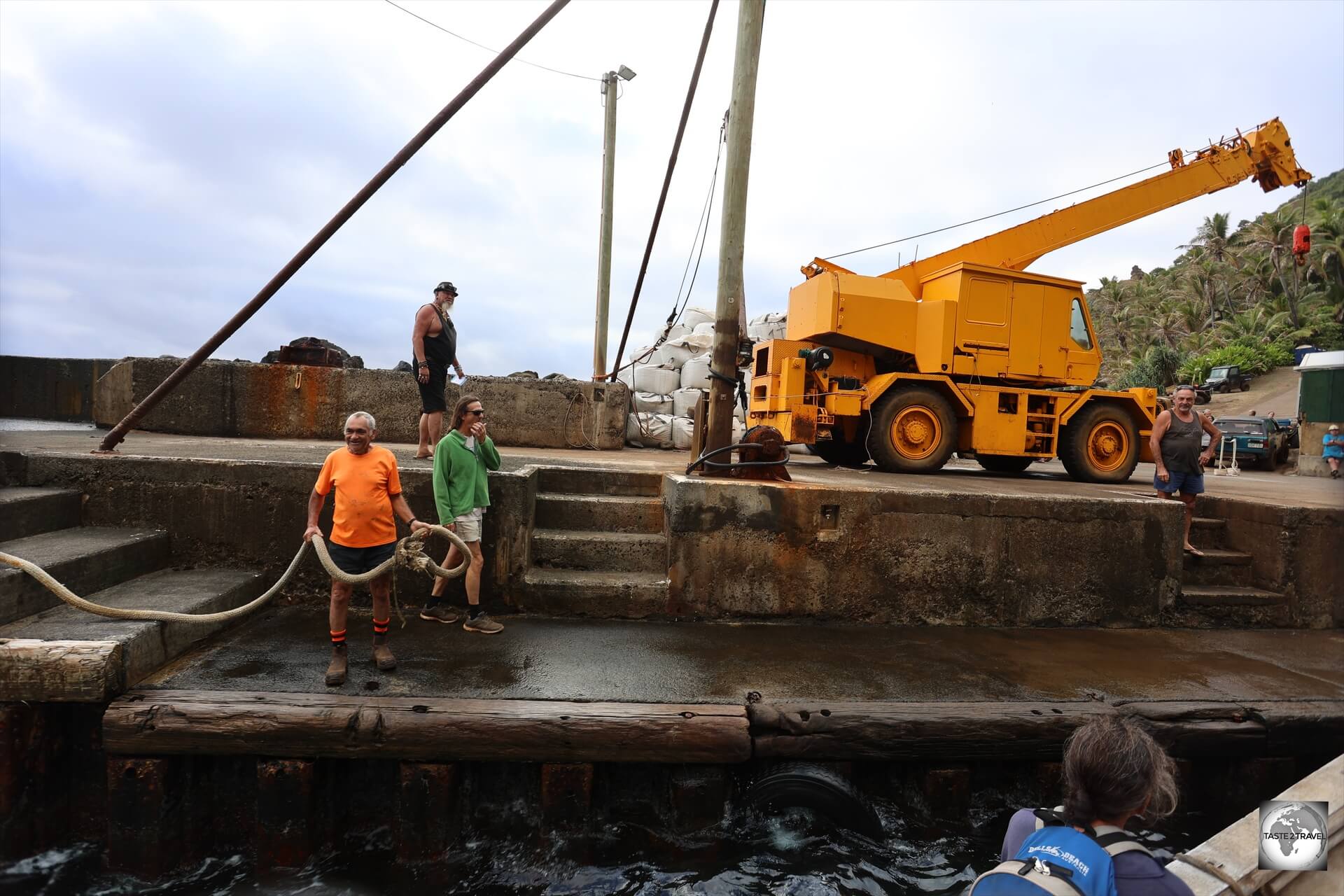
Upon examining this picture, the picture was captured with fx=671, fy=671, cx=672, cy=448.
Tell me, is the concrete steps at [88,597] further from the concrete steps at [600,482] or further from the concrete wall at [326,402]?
the concrete wall at [326,402]

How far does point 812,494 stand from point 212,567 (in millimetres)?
4575

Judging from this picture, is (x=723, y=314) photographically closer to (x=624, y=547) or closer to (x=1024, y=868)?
(x=624, y=547)

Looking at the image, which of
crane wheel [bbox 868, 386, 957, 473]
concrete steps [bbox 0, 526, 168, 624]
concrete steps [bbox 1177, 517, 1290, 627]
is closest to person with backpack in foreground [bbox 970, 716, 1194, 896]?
concrete steps [bbox 0, 526, 168, 624]

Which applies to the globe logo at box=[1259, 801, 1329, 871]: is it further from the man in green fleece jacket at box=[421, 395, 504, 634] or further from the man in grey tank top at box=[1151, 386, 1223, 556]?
the man in grey tank top at box=[1151, 386, 1223, 556]

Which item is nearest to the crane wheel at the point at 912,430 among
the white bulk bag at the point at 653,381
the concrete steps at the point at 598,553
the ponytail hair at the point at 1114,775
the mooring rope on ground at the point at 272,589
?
the concrete steps at the point at 598,553

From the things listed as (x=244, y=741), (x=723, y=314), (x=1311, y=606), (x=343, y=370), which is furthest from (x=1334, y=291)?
(x=244, y=741)

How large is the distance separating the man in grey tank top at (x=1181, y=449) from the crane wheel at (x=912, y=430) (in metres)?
2.31

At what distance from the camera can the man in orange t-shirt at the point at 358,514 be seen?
12.3 ft

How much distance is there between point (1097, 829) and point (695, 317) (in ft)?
63.2

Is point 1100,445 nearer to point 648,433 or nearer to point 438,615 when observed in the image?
point 648,433

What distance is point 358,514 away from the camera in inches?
148

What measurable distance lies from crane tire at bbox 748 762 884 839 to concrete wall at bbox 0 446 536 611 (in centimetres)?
238

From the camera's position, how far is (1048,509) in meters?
5.51

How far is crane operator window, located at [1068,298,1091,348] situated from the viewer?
8.55m
